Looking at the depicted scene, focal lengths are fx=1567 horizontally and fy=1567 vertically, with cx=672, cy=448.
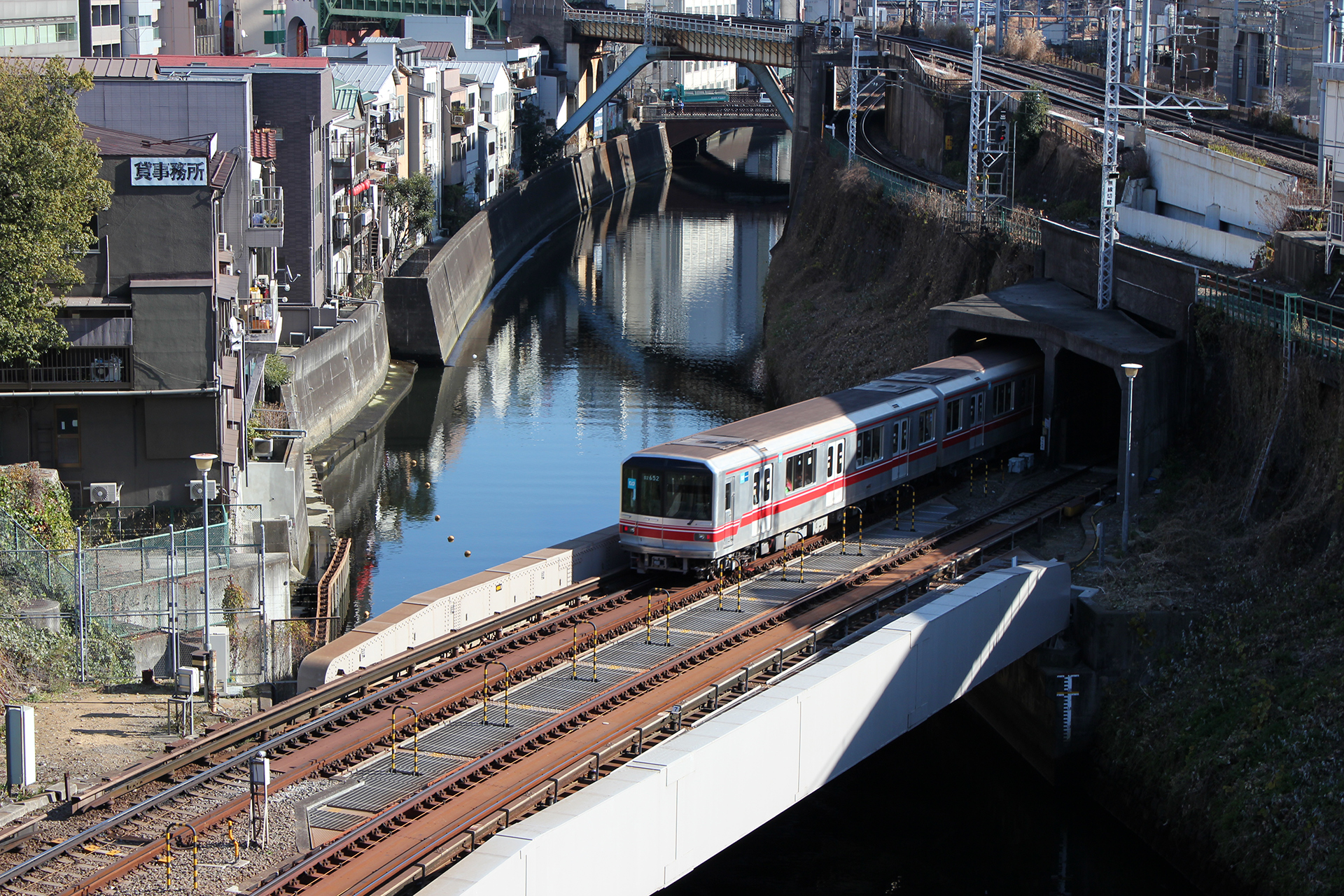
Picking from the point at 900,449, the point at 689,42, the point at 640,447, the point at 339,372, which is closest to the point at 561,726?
the point at 900,449

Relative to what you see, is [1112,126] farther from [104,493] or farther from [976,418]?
[104,493]

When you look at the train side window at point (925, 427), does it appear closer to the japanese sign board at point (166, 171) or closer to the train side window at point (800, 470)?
the train side window at point (800, 470)

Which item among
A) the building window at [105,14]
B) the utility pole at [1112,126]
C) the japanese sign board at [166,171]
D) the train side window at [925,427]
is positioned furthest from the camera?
the building window at [105,14]

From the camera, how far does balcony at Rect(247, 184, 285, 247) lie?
36406 millimetres

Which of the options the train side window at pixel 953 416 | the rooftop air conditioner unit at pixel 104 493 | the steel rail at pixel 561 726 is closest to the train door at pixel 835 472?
the steel rail at pixel 561 726

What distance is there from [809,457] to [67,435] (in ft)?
44.4

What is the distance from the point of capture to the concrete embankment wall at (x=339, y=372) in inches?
1585

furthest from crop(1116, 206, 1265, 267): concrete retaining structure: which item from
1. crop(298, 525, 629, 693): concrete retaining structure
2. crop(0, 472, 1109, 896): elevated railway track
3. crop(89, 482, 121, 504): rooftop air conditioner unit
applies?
crop(89, 482, 121, 504): rooftop air conditioner unit

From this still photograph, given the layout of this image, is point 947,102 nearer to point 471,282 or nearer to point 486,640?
point 471,282

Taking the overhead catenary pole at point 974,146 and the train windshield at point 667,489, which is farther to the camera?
the overhead catenary pole at point 974,146

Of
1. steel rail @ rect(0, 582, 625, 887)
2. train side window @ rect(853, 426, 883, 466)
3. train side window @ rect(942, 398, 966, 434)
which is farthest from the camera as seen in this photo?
train side window @ rect(942, 398, 966, 434)

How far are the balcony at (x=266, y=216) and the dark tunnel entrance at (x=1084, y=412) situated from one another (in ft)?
59.5

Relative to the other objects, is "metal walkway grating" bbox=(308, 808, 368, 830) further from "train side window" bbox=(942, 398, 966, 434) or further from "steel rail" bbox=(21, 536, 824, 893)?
"train side window" bbox=(942, 398, 966, 434)

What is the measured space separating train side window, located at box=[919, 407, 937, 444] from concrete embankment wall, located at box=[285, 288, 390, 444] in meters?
16.7
